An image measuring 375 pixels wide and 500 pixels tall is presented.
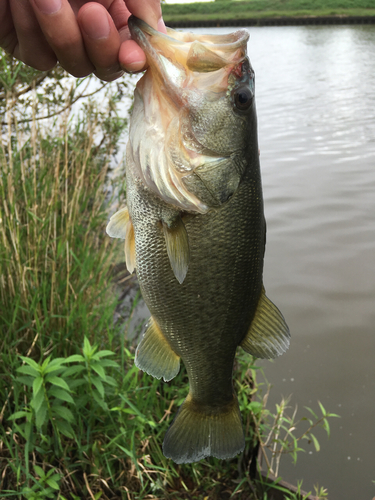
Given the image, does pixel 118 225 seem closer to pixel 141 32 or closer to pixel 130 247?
pixel 130 247

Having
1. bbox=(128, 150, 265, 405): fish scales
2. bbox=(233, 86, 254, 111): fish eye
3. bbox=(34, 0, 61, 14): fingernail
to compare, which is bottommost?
bbox=(128, 150, 265, 405): fish scales

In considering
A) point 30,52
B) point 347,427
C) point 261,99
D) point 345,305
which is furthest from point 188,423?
point 261,99

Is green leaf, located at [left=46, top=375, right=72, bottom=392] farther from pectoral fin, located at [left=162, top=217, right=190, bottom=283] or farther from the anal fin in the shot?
pectoral fin, located at [left=162, top=217, right=190, bottom=283]

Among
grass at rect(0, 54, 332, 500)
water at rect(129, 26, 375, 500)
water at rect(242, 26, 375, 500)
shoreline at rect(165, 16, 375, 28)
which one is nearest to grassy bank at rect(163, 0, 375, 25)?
shoreline at rect(165, 16, 375, 28)

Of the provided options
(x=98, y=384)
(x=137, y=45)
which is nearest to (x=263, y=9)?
(x=98, y=384)

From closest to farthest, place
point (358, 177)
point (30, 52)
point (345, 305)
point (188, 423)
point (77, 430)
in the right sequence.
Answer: point (30, 52) < point (188, 423) < point (77, 430) < point (345, 305) < point (358, 177)

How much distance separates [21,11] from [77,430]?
6.82 ft

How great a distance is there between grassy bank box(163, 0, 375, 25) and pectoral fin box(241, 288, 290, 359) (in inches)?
1916

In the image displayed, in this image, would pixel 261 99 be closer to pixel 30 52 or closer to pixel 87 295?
pixel 87 295

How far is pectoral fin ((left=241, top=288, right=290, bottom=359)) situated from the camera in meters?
1.63

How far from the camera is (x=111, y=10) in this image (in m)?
1.57

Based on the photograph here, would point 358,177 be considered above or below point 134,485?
above

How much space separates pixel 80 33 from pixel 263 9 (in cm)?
6305

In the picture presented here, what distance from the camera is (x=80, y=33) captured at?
132cm
